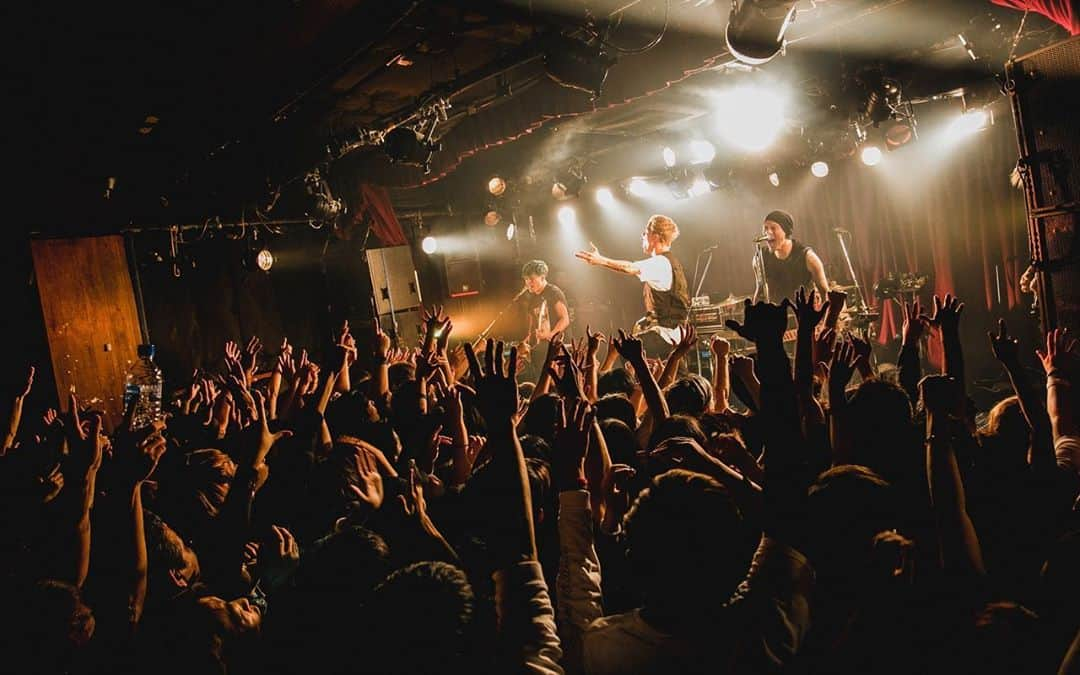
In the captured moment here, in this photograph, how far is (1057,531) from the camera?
5.78 ft

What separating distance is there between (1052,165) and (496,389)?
14.9ft

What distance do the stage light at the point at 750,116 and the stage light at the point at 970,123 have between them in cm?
236

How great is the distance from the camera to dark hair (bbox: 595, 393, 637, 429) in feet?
10.5

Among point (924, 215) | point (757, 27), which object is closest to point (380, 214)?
point (757, 27)

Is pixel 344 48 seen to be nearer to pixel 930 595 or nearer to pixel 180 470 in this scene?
pixel 180 470

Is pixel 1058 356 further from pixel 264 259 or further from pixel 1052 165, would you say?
pixel 264 259

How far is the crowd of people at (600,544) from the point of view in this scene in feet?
4.37

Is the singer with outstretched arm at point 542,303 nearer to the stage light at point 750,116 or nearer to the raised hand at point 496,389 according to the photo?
the stage light at point 750,116

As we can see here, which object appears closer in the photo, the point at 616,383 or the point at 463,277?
the point at 616,383

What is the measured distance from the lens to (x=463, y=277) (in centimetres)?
1205

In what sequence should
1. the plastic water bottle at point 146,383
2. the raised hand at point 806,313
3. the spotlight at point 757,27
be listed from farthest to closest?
the plastic water bottle at point 146,383 < the spotlight at point 757,27 < the raised hand at point 806,313

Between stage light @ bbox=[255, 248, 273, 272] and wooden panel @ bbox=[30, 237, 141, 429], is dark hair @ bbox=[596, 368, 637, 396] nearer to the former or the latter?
wooden panel @ bbox=[30, 237, 141, 429]

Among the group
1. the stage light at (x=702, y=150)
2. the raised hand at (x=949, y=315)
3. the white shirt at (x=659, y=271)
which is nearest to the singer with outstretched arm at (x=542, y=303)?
the white shirt at (x=659, y=271)

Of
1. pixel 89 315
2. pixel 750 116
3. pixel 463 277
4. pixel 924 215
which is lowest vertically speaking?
pixel 924 215
